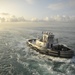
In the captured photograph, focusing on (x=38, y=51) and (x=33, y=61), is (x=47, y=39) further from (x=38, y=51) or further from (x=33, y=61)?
(x=33, y=61)

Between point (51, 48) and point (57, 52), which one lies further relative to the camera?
point (51, 48)

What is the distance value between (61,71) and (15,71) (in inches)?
502

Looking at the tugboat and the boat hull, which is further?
the tugboat

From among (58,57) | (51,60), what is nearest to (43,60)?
(51,60)

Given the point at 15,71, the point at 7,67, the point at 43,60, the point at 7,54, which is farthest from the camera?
the point at 7,54

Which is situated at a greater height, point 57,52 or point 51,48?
point 51,48

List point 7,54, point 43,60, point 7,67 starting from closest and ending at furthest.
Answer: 1. point 7,67
2. point 43,60
3. point 7,54

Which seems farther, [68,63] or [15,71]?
[68,63]

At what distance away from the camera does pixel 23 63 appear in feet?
150

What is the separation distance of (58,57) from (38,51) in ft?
32.6

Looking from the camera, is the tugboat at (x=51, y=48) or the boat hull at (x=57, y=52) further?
the tugboat at (x=51, y=48)

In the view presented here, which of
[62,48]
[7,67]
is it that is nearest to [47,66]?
[7,67]

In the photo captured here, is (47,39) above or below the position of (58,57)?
above

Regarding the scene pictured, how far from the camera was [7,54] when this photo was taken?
2158 inches
